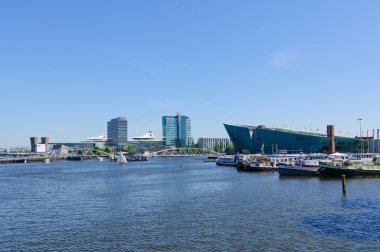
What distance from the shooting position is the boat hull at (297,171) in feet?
239

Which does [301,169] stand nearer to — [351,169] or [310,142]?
[351,169]

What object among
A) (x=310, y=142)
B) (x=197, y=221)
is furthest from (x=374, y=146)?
(x=197, y=221)

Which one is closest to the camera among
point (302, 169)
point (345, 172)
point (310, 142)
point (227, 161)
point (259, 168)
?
point (345, 172)

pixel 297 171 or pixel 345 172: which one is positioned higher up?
pixel 345 172

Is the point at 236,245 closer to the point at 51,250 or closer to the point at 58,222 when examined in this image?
the point at 51,250

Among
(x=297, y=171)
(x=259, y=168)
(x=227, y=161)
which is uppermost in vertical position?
(x=297, y=171)

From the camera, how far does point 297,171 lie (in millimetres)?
74125

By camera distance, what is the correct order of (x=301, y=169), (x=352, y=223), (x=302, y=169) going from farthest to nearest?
1. (x=301, y=169)
2. (x=302, y=169)
3. (x=352, y=223)

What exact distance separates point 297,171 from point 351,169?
1012 cm

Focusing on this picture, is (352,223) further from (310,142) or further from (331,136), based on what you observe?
(310,142)

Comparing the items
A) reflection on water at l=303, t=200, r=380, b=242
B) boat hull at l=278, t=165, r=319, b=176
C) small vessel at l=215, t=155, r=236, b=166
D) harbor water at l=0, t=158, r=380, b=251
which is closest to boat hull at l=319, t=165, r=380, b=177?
boat hull at l=278, t=165, r=319, b=176

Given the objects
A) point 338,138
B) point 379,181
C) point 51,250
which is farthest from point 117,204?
point 338,138

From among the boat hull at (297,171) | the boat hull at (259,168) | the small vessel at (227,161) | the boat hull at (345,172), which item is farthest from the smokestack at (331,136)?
the boat hull at (345,172)

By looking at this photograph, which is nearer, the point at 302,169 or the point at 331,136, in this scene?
the point at 302,169
